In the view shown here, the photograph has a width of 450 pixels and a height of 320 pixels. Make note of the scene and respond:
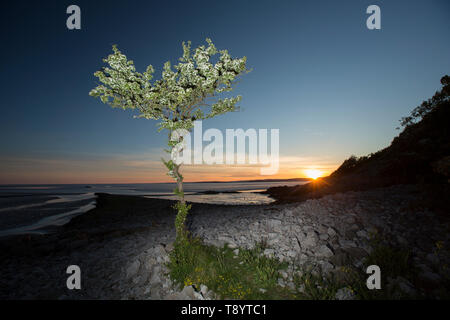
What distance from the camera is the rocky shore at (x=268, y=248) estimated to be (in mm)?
6270

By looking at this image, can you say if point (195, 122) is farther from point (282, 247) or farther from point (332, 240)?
point (332, 240)

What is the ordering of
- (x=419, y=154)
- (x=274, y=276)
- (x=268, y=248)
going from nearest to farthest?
(x=274, y=276), (x=268, y=248), (x=419, y=154)

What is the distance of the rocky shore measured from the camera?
6270 mm

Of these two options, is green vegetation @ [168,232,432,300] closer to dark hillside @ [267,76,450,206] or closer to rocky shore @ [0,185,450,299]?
rocky shore @ [0,185,450,299]

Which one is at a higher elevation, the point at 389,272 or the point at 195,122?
the point at 195,122

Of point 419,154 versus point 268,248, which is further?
point 419,154

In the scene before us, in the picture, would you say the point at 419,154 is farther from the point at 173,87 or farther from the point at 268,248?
the point at 173,87

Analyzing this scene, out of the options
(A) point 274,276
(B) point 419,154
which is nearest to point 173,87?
(A) point 274,276

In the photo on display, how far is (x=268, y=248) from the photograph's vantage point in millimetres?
8352

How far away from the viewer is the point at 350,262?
6852mm

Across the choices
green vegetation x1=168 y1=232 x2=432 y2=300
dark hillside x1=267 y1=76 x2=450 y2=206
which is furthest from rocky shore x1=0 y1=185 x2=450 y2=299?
dark hillside x1=267 y1=76 x2=450 y2=206
